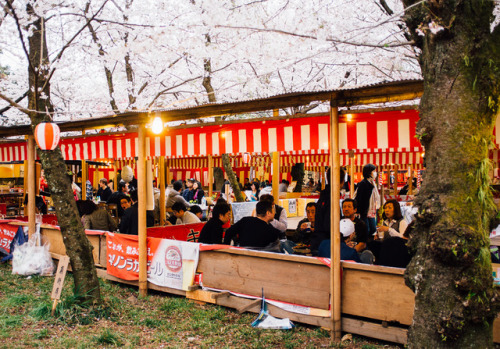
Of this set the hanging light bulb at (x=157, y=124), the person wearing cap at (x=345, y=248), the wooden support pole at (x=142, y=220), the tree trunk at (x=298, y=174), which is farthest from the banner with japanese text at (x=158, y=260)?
the tree trunk at (x=298, y=174)

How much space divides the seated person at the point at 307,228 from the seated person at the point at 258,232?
1.48 m

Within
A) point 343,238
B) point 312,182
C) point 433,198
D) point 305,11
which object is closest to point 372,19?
point 305,11

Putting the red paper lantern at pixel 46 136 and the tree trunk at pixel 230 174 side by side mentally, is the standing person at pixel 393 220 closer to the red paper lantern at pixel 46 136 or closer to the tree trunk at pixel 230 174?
the red paper lantern at pixel 46 136

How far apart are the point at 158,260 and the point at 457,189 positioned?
526 cm

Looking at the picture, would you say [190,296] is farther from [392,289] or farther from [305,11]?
[305,11]

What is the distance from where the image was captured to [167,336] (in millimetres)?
5320

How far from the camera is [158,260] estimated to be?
7137 millimetres

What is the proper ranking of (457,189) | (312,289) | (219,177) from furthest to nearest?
1. (219,177)
2. (312,289)
3. (457,189)

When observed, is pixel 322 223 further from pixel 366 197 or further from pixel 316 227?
pixel 366 197

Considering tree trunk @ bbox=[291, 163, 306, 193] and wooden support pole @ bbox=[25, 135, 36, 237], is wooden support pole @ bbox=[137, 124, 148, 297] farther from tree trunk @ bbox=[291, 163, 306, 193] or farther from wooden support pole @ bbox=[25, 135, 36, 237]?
tree trunk @ bbox=[291, 163, 306, 193]

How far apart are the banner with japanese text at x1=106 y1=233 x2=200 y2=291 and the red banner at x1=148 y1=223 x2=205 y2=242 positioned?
0.90 metres

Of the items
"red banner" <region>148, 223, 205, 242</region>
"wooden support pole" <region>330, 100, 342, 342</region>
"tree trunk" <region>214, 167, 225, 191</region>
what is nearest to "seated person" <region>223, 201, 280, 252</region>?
"wooden support pole" <region>330, 100, 342, 342</region>

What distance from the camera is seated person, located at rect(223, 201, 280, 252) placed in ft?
21.1

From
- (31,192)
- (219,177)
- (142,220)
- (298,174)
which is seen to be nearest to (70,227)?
(142,220)
